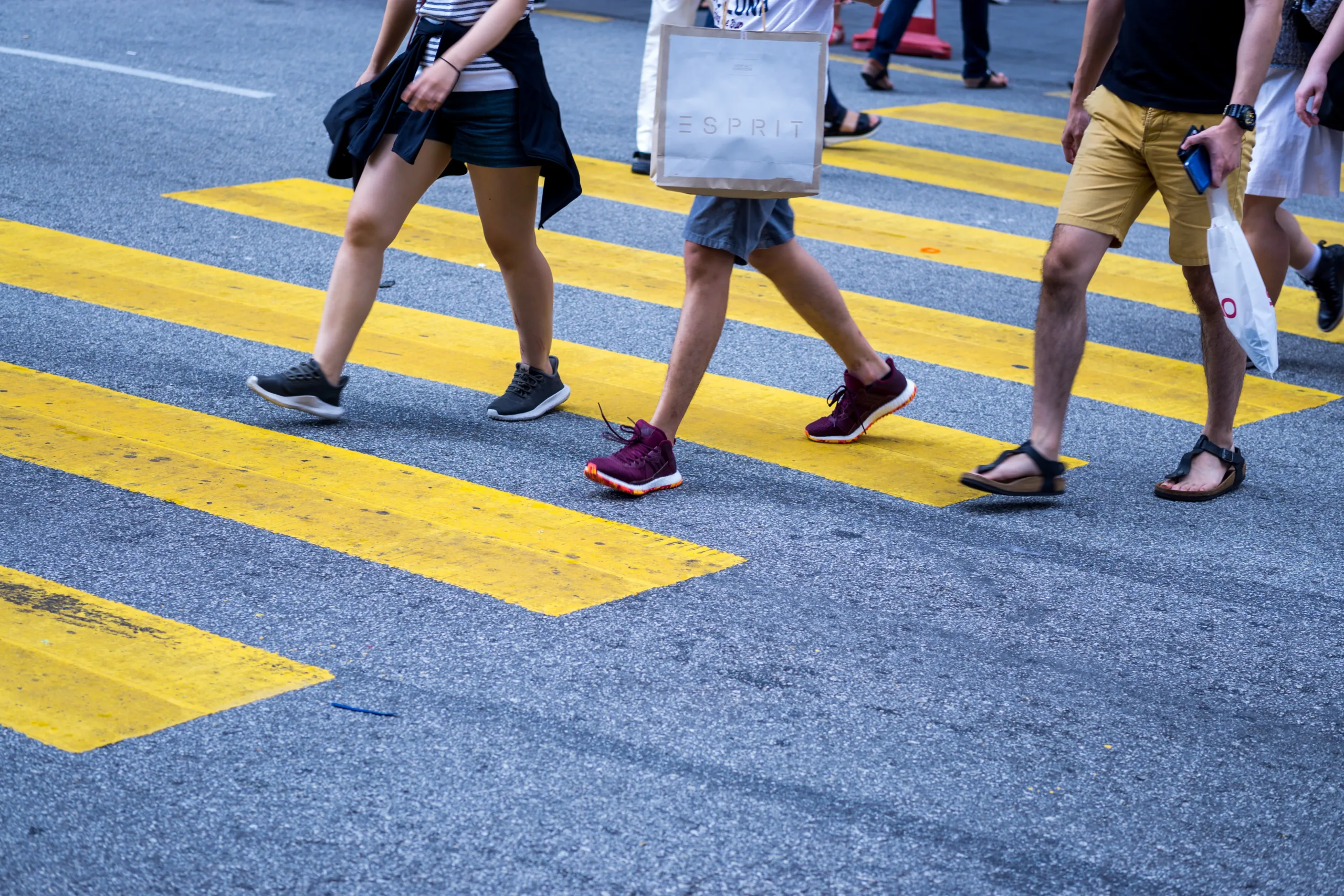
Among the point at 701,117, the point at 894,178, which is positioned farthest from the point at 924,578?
the point at 894,178

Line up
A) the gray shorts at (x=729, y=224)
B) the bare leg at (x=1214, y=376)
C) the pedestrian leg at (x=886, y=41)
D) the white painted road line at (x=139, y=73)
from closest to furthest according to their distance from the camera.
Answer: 1. the gray shorts at (x=729, y=224)
2. the bare leg at (x=1214, y=376)
3. the white painted road line at (x=139, y=73)
4. the pedestrian leg at (x=886, y=41)

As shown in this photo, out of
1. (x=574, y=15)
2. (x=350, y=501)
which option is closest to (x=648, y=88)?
(x=350, y=501)

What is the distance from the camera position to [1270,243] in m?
5.96

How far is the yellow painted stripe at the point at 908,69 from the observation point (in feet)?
44.6

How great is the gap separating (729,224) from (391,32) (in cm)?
134

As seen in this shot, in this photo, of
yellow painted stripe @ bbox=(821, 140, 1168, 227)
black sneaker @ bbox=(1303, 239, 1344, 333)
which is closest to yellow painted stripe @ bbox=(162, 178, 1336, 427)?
black sneaker @ bbox=(1303, 239, 1344, 333)

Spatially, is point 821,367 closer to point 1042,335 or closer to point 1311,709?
point 1042,335

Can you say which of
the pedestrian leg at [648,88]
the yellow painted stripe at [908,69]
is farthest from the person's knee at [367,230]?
the yellow painted stripe at [908,69]

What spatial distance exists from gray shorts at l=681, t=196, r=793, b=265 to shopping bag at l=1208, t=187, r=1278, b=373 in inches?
45.7

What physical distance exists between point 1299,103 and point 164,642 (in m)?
3.93

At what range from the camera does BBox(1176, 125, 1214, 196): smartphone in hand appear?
4.27 metres

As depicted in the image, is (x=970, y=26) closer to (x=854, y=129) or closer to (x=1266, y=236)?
(x=854, y=129)

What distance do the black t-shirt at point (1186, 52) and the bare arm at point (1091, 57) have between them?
0.19 meters

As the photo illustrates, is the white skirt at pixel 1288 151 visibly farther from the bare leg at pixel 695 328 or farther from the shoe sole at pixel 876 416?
the bare leg at pixel 695 328
